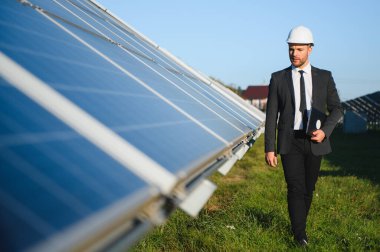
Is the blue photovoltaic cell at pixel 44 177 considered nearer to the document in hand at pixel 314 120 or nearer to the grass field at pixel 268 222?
the grass field at pixel 268 222

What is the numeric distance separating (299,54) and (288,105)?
2.01ft

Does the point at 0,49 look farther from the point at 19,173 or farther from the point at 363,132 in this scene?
the point at 363,132

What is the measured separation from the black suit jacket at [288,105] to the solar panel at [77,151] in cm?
243

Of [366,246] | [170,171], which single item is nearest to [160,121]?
[170,171]

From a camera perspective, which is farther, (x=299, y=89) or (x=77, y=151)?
(x=299, y=89)

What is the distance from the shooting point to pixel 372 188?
8.84m

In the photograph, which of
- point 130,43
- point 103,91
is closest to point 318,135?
point 130,43

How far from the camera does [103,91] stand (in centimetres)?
248

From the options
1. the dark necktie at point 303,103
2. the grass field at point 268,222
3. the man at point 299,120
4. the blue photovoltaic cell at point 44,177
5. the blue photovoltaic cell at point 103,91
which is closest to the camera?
the blue photovoltaic cell at point 44,177

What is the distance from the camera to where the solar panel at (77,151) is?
4.04 feet

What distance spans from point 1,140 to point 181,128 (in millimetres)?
1538

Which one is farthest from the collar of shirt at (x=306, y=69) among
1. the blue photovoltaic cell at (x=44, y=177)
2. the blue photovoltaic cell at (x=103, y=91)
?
the blue photovoltaic cell at (x=44, y=177)

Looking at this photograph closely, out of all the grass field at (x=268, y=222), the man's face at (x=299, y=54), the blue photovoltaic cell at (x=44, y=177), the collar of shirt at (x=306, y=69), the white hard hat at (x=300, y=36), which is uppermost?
the white hard hat at (x=300, y=36)

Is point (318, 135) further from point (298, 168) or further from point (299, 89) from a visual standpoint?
point (299, 89)
